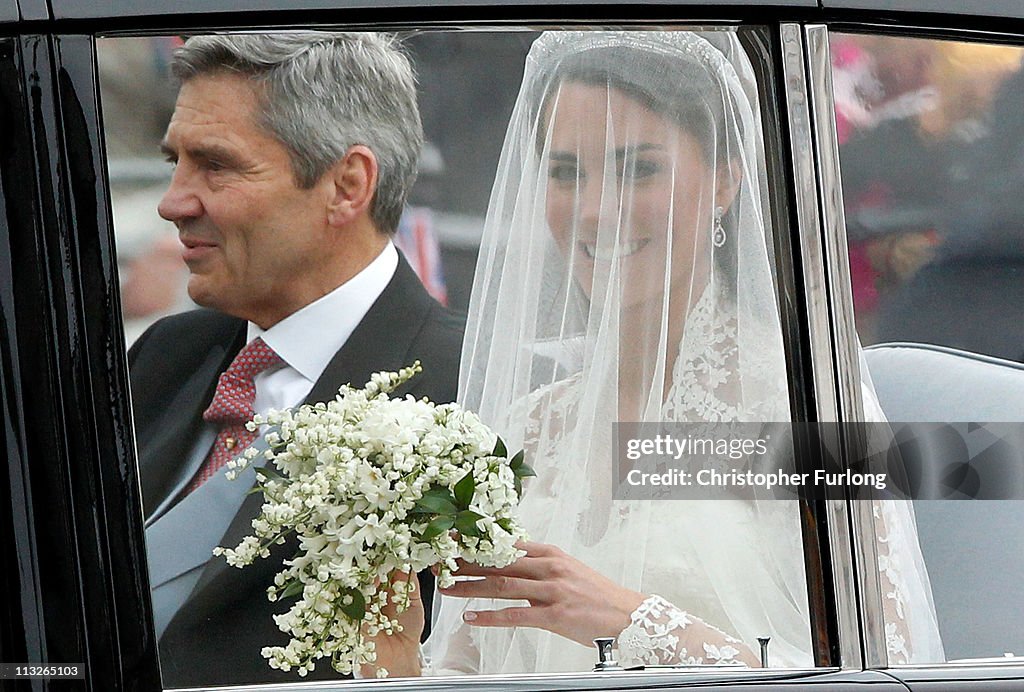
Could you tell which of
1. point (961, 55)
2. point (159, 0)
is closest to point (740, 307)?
point (961, 55)

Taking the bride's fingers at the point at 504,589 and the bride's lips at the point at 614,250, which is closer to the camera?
the bride's fingers at the point at 504,589

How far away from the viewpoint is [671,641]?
1.85 meters

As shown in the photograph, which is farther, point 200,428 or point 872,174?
point 872,174

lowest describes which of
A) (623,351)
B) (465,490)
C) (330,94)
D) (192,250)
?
(465,490)

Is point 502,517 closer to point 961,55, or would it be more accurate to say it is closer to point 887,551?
point 887,551

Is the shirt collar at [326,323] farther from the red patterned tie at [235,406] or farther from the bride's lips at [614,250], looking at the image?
the bride's lips at [614,250]

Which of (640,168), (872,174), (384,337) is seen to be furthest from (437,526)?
(872,174)

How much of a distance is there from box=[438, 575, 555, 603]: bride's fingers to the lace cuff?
0.44 feet

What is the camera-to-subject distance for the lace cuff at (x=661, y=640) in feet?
6.05

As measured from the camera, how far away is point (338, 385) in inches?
72.5

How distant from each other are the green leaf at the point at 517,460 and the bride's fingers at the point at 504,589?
17 cm

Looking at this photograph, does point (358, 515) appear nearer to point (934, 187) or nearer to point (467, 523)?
point (467, 523)

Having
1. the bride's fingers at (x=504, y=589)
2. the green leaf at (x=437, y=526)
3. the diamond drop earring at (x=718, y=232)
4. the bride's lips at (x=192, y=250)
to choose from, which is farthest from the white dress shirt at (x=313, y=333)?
the diamond drop earring at (x=718, y=232)

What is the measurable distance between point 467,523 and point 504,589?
0.40ft
